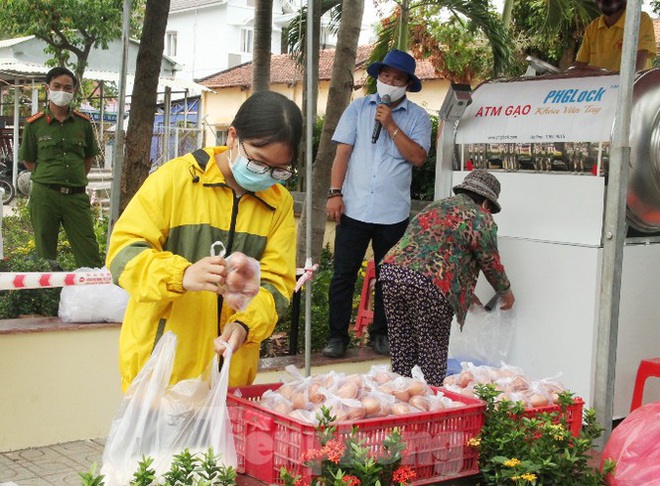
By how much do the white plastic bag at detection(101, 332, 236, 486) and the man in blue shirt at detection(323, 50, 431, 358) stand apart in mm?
3216

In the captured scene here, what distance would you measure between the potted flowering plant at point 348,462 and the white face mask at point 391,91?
11.1 feet

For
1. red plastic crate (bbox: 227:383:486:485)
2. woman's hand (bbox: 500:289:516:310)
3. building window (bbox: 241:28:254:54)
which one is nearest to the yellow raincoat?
red plastic crate (bbox: 227:383:486:485)

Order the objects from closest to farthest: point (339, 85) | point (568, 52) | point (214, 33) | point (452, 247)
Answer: point (452, 247) → point (339, 85) → point (568, 52) → point (214, 33)

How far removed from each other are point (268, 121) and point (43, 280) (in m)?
2.90

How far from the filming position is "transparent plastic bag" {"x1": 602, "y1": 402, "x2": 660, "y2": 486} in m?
3.04

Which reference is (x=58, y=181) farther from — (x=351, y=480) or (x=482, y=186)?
(x=351, y=480)

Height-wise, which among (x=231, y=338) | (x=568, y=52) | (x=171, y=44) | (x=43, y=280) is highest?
(x=171, y=44)

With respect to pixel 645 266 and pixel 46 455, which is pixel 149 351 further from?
pixel 645 266

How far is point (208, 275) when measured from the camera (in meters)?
2.50

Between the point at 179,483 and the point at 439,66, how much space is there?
19.0m

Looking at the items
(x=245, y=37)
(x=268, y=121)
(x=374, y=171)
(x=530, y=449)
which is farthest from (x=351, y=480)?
(x=245, y=37)

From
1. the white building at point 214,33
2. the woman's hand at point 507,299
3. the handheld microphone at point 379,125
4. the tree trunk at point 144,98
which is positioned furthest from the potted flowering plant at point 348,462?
the white building at point 214,33

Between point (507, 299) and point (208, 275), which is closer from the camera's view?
point (208, 275)

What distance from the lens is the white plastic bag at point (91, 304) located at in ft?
18.2
